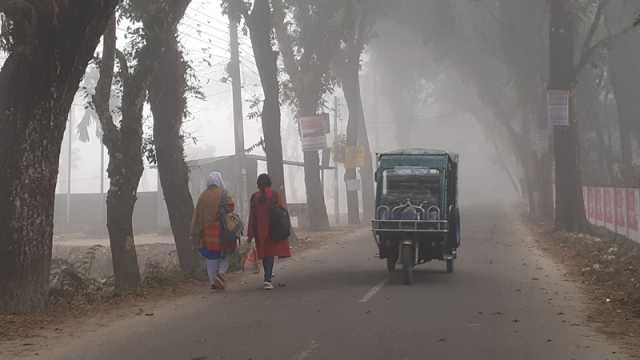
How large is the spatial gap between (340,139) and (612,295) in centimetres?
4525

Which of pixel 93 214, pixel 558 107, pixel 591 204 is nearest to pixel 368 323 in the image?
pixel 558 107

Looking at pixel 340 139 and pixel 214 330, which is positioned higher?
pixel 340 139

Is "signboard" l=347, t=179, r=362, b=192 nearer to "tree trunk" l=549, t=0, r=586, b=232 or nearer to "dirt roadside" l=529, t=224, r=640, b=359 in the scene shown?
"dirt roadside" l=529, t=224, r=640, b=359

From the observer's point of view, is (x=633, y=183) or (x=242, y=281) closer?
(x=242, y=281)

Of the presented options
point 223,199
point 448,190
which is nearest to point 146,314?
point 223,199

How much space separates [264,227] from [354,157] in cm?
2680

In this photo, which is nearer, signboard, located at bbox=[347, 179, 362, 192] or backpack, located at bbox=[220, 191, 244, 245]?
backpack, located at bbox=[220, 191, 244, 245]

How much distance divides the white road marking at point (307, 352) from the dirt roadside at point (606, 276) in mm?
3236

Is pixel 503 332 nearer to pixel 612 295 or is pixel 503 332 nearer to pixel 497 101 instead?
pixel 612 295

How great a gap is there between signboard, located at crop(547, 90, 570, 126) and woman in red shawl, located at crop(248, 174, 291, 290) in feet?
46.4

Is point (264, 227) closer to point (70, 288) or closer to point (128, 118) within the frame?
point (70, 288)

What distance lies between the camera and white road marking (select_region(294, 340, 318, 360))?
902 centimetres

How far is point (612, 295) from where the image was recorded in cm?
1411

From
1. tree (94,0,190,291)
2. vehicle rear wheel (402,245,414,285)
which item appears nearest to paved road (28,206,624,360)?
vehicle rear wheel (402,245,414,285)
